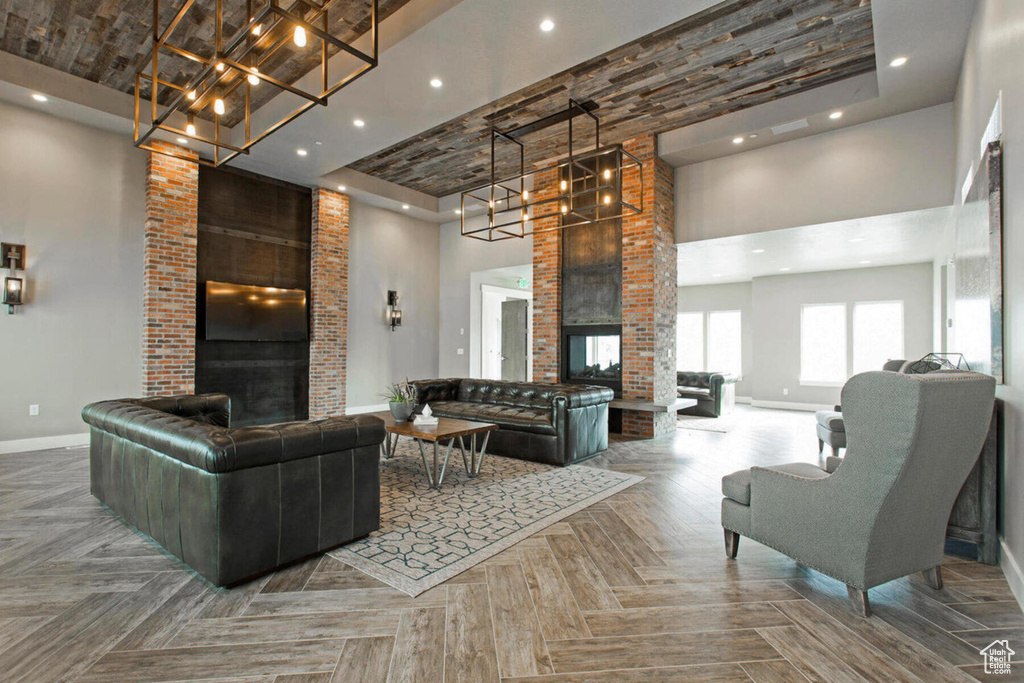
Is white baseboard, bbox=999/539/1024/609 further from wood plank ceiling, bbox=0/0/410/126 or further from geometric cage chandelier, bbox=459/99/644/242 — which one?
wood plank ceiling, bbox=0/0/410/126

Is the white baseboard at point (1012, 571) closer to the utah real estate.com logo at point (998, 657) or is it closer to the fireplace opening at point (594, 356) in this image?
the utah real estate.com logo at point (998, 657)

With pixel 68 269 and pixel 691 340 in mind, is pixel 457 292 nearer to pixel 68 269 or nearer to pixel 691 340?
pixel 68 269

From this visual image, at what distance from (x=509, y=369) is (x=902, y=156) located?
24.4 feet

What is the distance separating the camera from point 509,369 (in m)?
10.8

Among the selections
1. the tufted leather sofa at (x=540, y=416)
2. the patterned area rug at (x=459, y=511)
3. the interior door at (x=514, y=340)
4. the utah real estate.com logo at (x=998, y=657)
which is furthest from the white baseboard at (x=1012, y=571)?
the interior door at (x=514, y=340)

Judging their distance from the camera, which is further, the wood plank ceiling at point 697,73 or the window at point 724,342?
the window at point 724,342

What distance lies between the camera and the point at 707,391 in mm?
8312

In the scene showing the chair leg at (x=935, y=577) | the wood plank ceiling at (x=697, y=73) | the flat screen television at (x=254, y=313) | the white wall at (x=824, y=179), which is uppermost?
the wood plank ceiling at (x=697, y=73)

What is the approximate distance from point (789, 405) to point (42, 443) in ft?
36.6

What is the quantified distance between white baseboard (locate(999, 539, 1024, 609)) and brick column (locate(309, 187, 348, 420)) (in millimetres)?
7148

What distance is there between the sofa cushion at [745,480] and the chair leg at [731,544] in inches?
7.8

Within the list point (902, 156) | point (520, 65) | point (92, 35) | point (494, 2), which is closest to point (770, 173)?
point (902, 156)

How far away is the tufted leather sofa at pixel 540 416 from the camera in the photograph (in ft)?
15.6

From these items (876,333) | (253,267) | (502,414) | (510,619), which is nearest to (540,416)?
(502,414)
